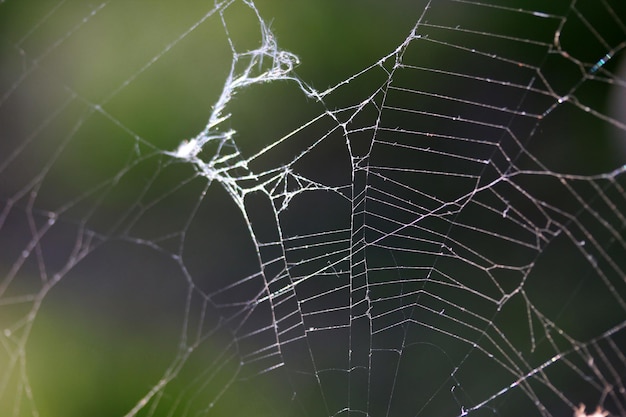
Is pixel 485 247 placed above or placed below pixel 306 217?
below

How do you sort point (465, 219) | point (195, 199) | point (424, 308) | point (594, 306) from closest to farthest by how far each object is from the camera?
point (424, 308) < point (594, 306) < point (465, 219) < point (195, 199)

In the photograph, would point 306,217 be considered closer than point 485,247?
No

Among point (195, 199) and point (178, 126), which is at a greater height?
point (178, 126)

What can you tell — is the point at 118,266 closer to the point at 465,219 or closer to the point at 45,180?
the point at 45,180

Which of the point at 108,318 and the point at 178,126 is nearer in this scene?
the point at 108,318

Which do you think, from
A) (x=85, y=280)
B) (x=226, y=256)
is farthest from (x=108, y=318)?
(x=226, y=256)

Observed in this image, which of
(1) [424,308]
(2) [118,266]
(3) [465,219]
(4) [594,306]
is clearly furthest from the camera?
(2) [118,266]

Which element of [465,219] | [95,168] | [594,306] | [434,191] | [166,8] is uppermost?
[166,8]
